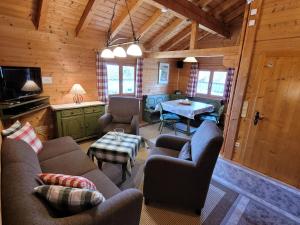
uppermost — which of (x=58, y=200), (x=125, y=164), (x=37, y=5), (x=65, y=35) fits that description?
(x=37, y=5)

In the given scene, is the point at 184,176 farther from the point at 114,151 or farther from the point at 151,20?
the point at 151,20

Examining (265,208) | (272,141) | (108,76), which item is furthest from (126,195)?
(108,76)

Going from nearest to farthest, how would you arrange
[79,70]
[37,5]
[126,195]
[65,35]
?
[126,195]
[37,5]
[65,35]
[79,70]

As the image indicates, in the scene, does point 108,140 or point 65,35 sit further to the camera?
point 65,35

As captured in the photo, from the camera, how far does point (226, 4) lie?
3.79m

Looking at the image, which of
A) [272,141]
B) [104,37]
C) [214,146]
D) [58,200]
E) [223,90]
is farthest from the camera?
[223,90]

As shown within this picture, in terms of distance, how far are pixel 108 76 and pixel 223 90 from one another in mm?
3636

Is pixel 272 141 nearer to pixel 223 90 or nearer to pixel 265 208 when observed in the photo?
pixel 265 208

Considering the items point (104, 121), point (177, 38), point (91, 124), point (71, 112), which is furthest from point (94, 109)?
point (177, 38)

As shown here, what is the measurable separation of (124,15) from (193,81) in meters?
3.30

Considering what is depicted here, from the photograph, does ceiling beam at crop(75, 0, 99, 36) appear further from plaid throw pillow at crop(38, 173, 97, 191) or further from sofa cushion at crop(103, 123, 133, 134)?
plaid throw pillow at crop(38, 173, 97, 191)

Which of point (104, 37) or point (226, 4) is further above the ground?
point (226, 4)

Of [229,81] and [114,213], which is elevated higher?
[229,81]

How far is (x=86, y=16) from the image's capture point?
3.10m
